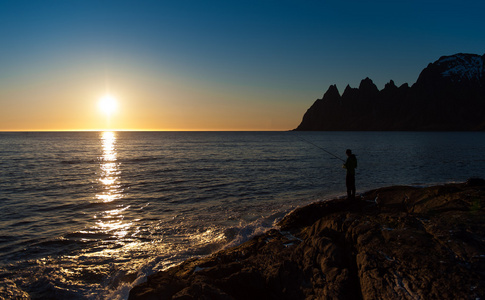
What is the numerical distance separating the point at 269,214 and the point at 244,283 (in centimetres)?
748

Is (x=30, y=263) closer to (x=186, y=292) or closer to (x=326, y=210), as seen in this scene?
(x=186, y=292)

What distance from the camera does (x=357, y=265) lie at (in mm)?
6238

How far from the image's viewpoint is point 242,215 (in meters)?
13.7

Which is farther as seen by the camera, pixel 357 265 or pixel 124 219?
pixel 124 219

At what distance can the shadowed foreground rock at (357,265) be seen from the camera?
5.26m

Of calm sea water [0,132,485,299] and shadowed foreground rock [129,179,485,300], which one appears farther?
calm sea water [0,132,485,299]

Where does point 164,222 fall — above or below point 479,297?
below

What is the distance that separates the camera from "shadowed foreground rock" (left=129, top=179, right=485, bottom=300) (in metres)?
5.26

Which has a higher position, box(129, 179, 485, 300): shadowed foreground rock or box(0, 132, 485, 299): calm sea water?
box(129, 179, 485, 300): shadowed foreground rock

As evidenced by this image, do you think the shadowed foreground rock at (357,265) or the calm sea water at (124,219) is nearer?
the shadowed foreground rock at (357,265)

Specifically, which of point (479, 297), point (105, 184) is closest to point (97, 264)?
point (479, 297)

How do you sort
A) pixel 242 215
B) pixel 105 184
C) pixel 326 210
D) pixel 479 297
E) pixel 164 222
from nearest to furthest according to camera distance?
pixel 479 297
pixel 326 210
pixel 164 222
pixel 242 215
pixel 105 184

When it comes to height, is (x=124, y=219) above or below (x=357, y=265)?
below

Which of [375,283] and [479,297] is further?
[375,283]
